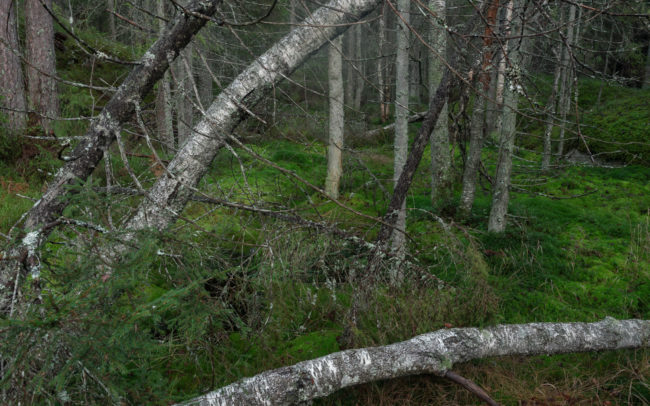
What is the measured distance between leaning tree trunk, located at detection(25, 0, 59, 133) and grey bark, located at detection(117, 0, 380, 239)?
6841 millimetres

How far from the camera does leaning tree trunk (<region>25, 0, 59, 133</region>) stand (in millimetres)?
7352

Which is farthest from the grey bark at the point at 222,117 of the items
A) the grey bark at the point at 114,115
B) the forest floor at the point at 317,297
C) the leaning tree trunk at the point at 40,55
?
the leaning tree trunk at the point at 40,55

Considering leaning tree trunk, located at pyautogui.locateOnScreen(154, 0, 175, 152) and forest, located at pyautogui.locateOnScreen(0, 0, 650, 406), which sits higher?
leaning tree trunk, located at pyautogui.locateOnScreen(154, 0, 175, 152)

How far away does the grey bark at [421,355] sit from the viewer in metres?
2.01

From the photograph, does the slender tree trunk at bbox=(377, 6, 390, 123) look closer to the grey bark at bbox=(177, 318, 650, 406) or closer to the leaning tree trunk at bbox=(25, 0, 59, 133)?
the grey bark at bbox=(177, 318, 650, 406)

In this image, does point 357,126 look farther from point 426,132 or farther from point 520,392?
point 520,392

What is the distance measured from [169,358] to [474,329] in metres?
2.19

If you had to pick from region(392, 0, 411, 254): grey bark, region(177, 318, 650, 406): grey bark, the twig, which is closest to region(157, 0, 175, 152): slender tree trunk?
region(177, 318, 650, 406): grey bark

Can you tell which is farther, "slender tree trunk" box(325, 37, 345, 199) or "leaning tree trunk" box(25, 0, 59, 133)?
"slender tree trunk" box(325, 37, 345, 199)

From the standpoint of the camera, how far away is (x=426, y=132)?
3.13 meters

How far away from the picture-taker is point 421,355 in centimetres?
241

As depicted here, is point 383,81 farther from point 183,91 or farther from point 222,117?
point 183,91

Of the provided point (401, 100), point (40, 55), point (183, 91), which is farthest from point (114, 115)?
point (40, 55)

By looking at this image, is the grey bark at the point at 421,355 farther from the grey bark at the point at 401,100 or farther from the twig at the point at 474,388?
the grey bark at the point at 401,100
